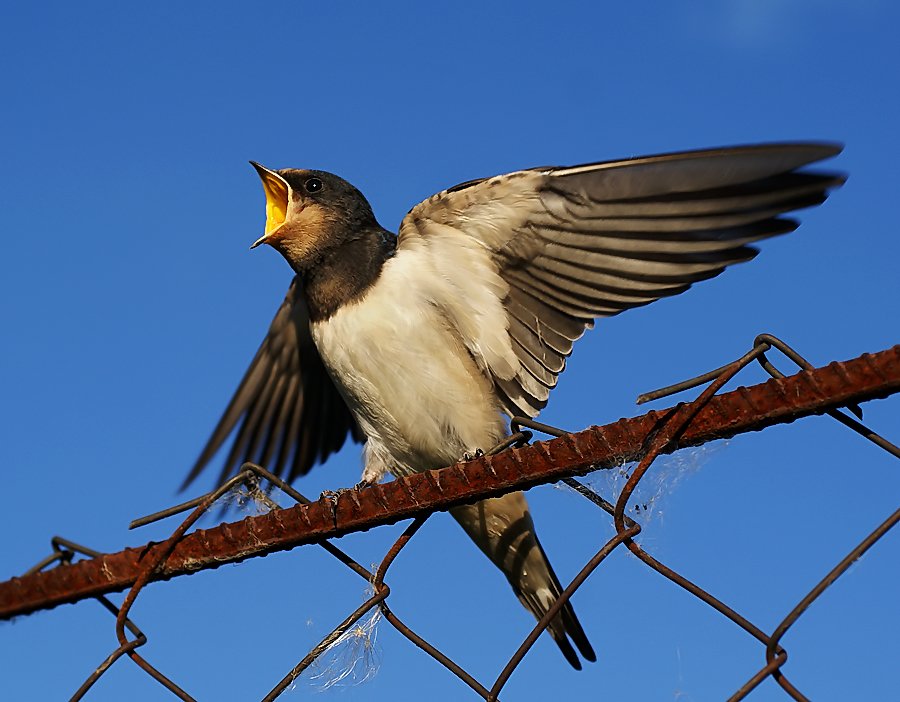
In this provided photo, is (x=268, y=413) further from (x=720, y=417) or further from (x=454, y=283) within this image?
(x=720, y=417)

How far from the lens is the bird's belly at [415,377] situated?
331 centimetres

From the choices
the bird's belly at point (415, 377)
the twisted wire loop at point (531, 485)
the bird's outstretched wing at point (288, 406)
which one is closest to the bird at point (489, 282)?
the bird's belly at point (415, 377)

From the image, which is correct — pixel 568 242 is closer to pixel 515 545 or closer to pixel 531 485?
pixel 515 545

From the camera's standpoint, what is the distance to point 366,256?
3.56 metres

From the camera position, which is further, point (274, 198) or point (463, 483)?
point (274, 198)

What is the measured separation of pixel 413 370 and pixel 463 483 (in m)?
1.88

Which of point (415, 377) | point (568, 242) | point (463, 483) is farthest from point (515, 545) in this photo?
point (463, 483)

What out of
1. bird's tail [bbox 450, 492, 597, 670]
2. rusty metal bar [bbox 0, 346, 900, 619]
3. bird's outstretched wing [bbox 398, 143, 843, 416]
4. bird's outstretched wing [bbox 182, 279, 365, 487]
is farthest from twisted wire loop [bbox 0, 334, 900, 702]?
bird's outstretched wing [bbox 182, 279, 365, 487]

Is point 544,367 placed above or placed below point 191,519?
above

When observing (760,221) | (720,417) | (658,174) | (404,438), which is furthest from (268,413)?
(720,417)

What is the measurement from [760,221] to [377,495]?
132cm

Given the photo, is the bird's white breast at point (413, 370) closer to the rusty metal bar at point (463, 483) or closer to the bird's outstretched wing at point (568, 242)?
the bird's outstretched wing at point (568, 242)

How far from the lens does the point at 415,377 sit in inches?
130

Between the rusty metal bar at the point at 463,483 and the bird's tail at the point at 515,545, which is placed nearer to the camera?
the rusty metal bar at the point at 463,483
